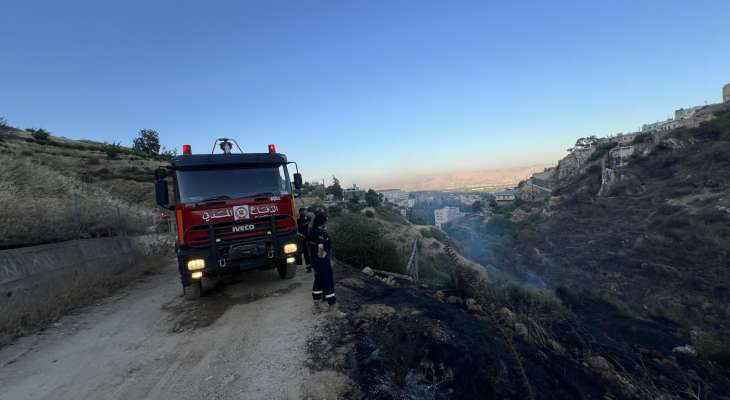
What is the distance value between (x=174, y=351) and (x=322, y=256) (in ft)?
8.46

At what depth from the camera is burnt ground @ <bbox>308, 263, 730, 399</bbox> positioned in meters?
3.67

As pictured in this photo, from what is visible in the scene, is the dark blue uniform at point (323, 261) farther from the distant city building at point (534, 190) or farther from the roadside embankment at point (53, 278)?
the distant city building at point (534, 190)

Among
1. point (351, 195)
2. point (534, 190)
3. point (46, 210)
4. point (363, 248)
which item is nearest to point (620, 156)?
point (534, 190)

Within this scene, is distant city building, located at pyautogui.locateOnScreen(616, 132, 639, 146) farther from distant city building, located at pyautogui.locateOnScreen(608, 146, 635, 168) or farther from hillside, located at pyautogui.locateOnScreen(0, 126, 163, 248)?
hillside, located at pyautogui.locateOnScreen(0, 126, 163, 248)

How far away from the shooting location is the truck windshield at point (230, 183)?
20.1ft

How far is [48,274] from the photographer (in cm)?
716

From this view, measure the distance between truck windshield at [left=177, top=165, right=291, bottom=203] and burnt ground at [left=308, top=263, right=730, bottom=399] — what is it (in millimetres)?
2727

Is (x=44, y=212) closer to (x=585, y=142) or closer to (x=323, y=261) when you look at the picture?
(x=323, y=261)

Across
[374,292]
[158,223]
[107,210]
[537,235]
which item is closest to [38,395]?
[374,292]

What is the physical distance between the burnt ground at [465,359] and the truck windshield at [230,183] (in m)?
2.73

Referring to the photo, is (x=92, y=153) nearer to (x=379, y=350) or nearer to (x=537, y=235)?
(x=379, y=350)

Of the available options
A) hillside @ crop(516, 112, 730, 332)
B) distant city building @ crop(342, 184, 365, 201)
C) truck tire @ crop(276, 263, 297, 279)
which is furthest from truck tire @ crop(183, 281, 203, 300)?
distant city building @ crop(342, 184, 365, 201)

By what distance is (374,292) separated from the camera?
24.4 feet

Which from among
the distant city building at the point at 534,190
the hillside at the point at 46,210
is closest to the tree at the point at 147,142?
the hillside at the point at 46,210
